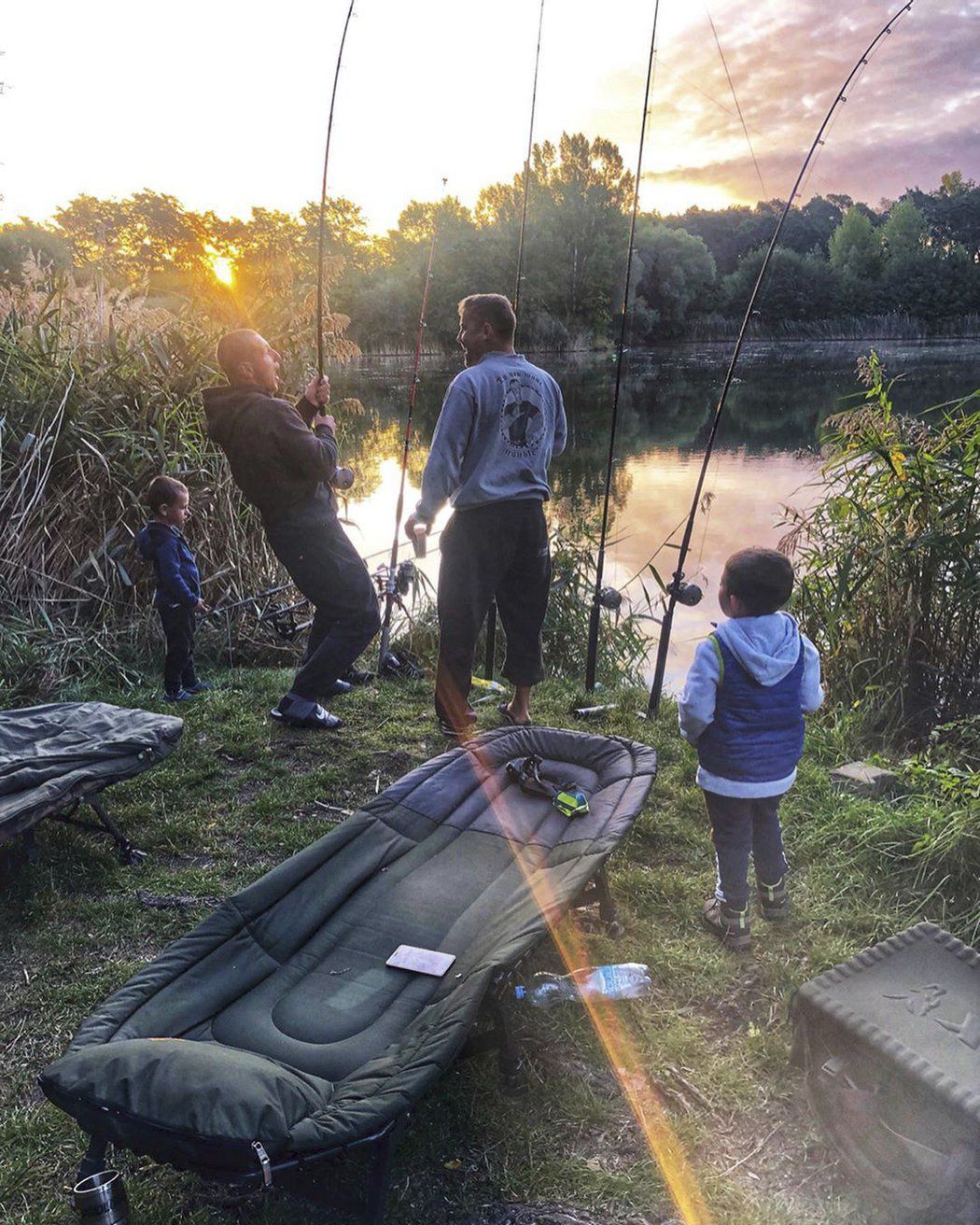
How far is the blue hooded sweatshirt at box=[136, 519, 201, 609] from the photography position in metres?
4.13

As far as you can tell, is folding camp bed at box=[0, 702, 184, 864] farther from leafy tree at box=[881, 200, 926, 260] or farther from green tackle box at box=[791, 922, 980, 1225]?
leafy tree at box=[881, 200, 926, 260]

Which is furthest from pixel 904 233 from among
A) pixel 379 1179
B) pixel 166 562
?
pixel 379 1179

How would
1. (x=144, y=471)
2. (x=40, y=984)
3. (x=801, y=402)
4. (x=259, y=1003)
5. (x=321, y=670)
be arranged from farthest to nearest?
(x=801, y=402)
(x=144, y=471)
(x=321, y=670)
(x=40, y=984)
(x=259, y=1003)

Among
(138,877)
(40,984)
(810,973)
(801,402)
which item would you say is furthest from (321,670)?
Result: (801,402)

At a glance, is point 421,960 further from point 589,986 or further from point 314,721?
point 314,721

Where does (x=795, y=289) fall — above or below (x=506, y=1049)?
above

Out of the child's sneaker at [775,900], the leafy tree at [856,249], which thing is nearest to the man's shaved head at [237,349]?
the child's sneaker at [775,900]

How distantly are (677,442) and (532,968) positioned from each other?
14166mm

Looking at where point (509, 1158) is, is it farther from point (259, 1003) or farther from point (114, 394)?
point (114, 394)

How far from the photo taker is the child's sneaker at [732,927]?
2.40m

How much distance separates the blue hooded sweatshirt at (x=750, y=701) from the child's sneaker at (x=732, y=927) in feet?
1.20

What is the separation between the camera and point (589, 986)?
2209mm

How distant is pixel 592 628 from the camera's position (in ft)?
14.4

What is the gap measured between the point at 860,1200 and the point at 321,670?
9.32 feet
